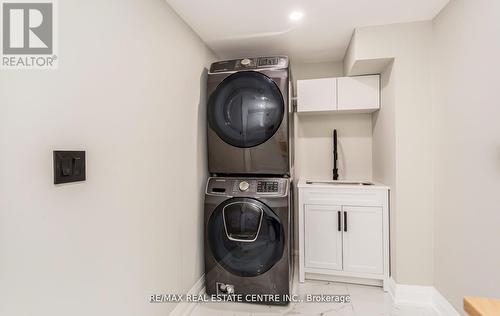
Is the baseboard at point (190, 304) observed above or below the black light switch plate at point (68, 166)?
below

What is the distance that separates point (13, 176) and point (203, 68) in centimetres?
176

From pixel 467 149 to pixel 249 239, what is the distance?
158 cm

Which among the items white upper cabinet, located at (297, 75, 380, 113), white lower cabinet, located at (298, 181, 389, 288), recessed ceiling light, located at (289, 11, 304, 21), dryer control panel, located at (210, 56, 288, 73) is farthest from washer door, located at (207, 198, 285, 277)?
recessed ceiling light, located at (289, 11, 304, 21)

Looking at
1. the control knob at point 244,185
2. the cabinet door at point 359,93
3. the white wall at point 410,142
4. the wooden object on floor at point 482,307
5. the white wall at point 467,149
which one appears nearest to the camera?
the wooden object on floor at point 482,307

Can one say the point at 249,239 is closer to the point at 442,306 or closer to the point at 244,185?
the point at 244,185

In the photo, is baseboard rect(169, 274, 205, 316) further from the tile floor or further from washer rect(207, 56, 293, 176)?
washer rect(207, 56, 293, 176)

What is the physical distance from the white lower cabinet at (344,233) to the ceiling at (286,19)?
4.40ft

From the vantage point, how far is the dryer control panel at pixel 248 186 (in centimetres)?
201

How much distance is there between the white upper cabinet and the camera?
2.41 meters

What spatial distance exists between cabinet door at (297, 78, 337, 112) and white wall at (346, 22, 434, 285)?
49 centimetres

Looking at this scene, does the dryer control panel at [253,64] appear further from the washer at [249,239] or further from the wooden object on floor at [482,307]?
the wooden object on floor at [482,307]

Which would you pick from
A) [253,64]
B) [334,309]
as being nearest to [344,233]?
[334,309]

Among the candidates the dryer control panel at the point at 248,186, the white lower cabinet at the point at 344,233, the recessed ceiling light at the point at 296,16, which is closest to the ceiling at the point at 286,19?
the recessed ceiling light at the point at 296,16

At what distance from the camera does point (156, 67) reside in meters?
1.54
